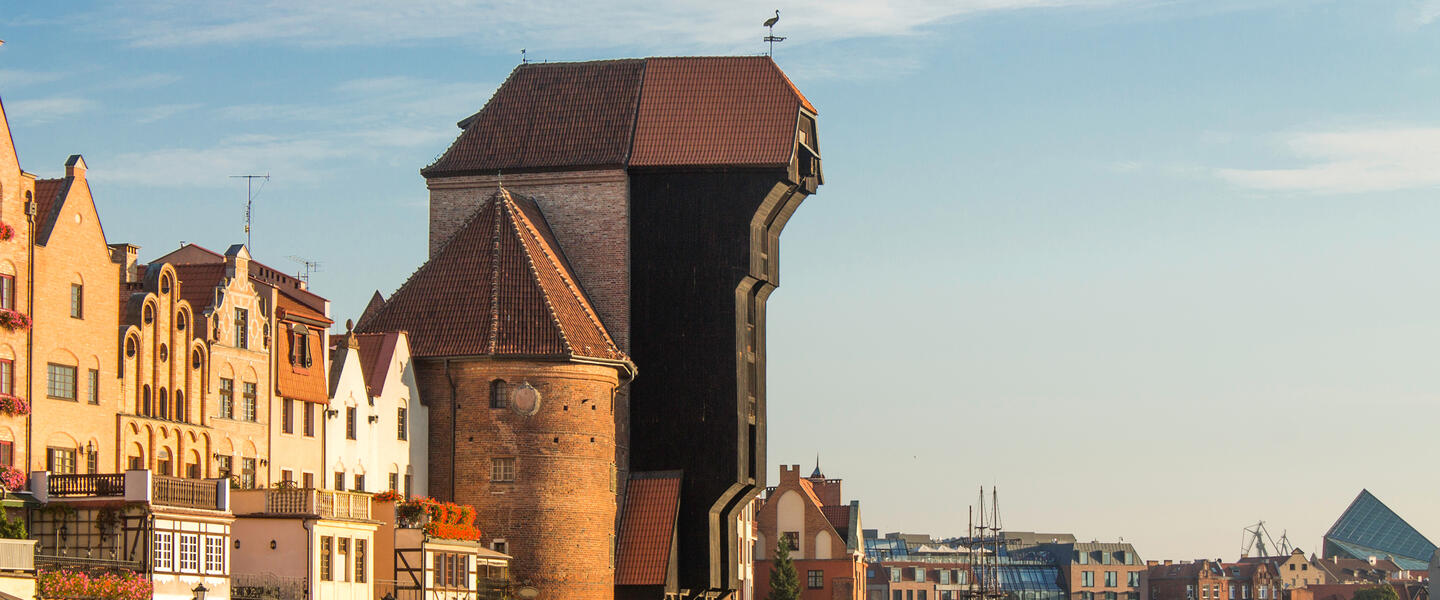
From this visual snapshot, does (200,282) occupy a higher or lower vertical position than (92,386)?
higher

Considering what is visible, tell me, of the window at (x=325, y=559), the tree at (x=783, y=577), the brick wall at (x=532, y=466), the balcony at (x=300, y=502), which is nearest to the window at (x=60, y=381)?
the balcony at (x=300, y=502)

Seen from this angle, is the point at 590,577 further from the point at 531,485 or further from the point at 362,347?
the point at 362,347

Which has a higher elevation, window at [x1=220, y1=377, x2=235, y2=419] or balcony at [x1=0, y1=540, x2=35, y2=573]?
window at [x1=220, y1=377, x2=235, y2=419]

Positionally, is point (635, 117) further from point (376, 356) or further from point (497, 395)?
point (376, 356)

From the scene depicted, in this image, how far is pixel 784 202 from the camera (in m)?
80.9

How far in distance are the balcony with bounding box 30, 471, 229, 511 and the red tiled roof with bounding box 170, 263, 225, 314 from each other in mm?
8697

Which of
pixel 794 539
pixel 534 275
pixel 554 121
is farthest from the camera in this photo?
pixel 794 539

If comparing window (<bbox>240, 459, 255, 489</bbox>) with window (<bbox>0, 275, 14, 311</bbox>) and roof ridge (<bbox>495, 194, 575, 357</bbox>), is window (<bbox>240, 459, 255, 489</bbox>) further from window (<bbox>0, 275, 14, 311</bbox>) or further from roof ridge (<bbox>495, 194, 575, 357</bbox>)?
roof ridge (<bbox>495, 194, 575, 357</bbox>)

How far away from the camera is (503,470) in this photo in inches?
2857

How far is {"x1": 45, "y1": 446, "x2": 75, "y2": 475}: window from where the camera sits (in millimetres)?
54531

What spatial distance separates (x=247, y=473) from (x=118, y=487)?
9.79 m

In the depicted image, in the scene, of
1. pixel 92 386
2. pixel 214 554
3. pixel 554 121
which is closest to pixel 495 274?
pixel 554 121

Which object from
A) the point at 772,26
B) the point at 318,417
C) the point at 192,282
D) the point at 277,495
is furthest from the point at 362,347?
the point at 772,26

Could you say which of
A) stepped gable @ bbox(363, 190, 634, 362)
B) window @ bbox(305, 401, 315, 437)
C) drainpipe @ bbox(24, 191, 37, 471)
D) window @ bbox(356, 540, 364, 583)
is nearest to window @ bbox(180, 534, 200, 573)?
drainpipe @ bbox(24, 191, 37, 471)
